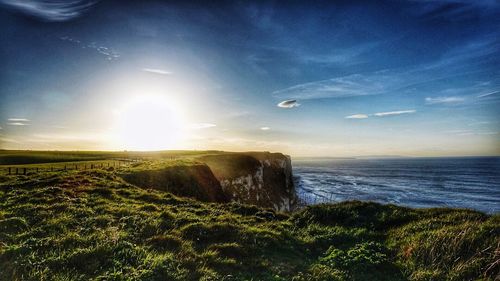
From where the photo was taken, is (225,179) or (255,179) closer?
(225,179)

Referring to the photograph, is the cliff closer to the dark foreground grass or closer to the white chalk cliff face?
the white chalk cliff face

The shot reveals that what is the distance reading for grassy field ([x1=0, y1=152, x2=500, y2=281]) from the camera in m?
7.97

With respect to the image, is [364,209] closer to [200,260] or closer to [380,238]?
[380,238]

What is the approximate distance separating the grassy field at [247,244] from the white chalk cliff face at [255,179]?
36.0 m

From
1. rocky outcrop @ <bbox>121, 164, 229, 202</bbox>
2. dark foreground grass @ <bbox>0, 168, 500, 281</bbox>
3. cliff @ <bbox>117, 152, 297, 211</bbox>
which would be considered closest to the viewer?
dark foreground grass @ <bbox>0, 168, 500, 281</bbox>

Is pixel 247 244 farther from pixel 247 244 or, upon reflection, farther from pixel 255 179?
pixel 255 179

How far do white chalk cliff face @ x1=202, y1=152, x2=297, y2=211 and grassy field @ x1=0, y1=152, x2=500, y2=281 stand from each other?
118ft

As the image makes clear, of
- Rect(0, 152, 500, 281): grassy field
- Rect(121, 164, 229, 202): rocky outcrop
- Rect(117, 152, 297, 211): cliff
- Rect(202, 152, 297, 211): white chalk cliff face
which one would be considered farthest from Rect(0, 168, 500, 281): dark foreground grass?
Rect(202, 152, 297, 211): white chalk cliff face

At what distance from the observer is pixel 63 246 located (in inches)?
361

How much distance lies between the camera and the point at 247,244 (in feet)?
34.3

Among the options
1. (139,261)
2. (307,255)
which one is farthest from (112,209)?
(307,255)

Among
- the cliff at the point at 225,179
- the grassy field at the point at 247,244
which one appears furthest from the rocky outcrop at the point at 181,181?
the grassy field at the point at 247,244

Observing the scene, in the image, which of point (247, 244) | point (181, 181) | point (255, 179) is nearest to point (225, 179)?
point (255, 179)

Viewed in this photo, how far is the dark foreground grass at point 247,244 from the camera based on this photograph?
7969 mm
